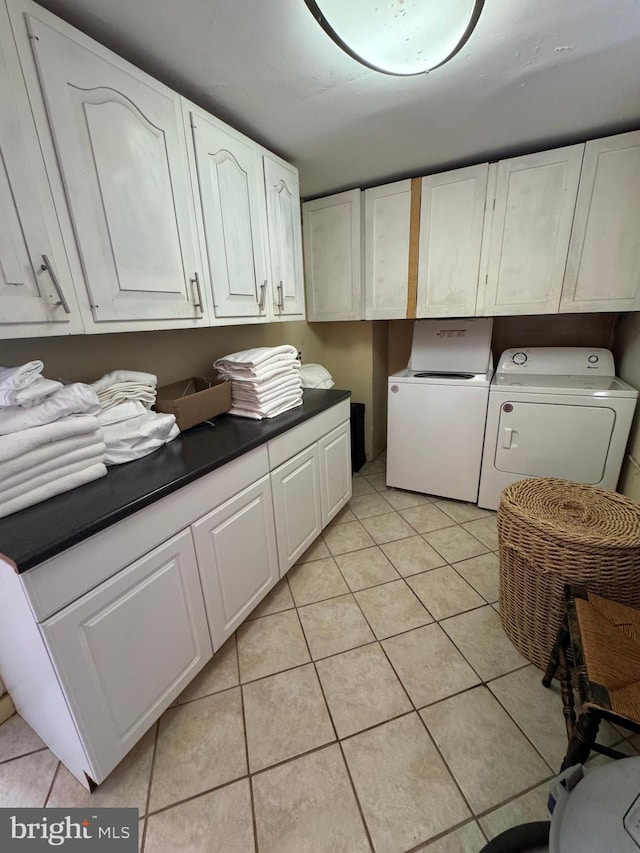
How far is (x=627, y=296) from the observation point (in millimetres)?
1832

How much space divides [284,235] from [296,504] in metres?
1.48

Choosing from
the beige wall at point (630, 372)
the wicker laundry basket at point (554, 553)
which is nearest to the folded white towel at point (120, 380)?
the wicker laundry basket at point (554, 553)

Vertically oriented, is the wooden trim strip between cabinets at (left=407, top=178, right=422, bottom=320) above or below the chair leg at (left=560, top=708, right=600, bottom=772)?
above

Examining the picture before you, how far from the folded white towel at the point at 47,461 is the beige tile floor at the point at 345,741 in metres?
0.96

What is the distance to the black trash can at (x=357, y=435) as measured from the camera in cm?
281

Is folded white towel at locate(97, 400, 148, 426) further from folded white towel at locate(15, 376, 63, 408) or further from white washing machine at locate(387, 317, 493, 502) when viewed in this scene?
white washing machine at locate(387, 317, 493, 502)

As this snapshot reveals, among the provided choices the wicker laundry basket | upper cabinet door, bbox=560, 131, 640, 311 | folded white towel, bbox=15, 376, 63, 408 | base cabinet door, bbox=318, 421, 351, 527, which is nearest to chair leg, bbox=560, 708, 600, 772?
the wicker laundry basket

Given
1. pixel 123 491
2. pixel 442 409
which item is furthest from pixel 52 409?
pixel 442 409

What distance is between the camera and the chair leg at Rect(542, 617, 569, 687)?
1.10 meters

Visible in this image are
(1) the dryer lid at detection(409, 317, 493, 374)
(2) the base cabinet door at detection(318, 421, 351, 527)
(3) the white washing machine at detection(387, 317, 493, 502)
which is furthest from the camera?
(1) the dryer lid at detection(409, 317, 493, 374)

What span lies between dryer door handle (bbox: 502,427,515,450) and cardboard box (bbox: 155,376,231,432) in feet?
5.57

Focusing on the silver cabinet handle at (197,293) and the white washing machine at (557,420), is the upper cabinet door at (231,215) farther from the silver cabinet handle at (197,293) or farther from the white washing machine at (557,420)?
the white washing machine at (557,420)

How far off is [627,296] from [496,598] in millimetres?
1754

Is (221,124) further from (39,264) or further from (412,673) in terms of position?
(412,673)
